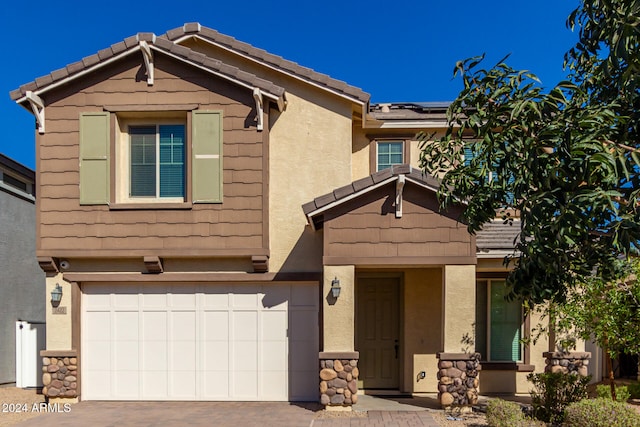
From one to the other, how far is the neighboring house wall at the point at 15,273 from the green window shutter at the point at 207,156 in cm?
575

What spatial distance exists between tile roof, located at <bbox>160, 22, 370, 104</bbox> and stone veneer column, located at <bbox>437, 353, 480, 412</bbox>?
524 cm

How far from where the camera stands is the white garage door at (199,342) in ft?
30.2

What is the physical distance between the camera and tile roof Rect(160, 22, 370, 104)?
944 cm

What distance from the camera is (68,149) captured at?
30.0 ft

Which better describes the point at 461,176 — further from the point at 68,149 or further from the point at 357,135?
the point at 68,149

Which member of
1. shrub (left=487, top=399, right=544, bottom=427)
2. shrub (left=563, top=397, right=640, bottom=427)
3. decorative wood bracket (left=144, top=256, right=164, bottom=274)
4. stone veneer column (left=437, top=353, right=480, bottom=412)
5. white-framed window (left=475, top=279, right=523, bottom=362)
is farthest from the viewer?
white-framed window (left=475, top=279, right=523, bottom=362)

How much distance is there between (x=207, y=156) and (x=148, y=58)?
221 cm

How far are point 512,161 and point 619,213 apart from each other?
42.4 inches

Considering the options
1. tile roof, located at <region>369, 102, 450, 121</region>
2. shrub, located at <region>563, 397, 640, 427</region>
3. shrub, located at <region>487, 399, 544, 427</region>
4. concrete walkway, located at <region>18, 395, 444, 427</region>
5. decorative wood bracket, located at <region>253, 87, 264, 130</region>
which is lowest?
concrete walkway, located at <region>18, 395, 444, 427</region>

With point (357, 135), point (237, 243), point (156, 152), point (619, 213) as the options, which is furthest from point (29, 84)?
point (619, 213)

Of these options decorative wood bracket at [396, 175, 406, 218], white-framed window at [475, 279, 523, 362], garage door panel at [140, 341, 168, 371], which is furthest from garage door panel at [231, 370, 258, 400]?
white-framed window at [475, 279, 523, 362]

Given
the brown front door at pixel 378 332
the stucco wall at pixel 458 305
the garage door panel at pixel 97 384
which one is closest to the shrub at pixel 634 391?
the stucco wall at pixel 458 305

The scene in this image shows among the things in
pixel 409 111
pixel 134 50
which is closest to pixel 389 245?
pixel 409 111

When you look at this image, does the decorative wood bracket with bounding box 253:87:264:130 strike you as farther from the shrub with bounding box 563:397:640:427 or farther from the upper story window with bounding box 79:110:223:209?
the shrub with bounding box 563:397:640:427
